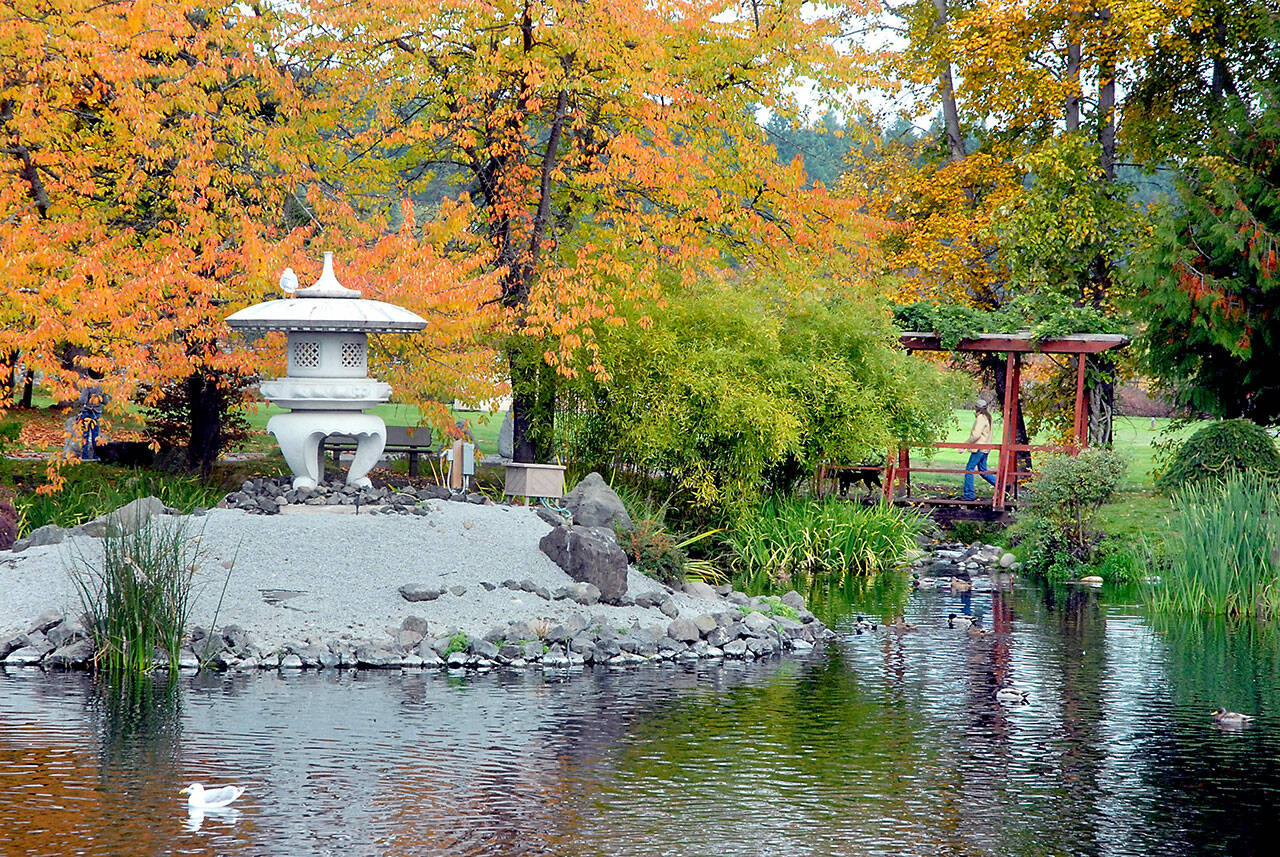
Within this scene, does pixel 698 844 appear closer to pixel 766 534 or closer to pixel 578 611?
pixel 578 611

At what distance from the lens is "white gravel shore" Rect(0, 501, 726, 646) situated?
1087 centimetres

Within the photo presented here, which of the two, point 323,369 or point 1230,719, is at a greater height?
point 323,369

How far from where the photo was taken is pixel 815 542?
17922mm

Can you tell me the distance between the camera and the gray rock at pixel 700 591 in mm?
13359

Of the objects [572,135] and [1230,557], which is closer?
[1230,557]

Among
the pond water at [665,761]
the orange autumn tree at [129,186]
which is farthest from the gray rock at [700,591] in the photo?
the orange autumn tree at [129,186]

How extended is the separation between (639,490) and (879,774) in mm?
10392

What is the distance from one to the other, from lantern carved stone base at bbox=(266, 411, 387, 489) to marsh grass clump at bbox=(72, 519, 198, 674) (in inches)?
135

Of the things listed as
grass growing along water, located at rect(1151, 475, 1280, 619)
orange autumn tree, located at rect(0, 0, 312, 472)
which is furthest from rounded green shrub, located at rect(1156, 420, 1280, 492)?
orange autumn tree, located at rect(0, 0, 312, 472)

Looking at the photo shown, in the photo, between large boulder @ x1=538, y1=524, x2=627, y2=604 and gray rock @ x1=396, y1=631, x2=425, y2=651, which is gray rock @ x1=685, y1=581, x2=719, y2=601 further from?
gray rock @ x1=396, y1=631, x2=425, y2=651

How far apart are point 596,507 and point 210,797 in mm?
7704

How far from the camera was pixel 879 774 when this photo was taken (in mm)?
7414

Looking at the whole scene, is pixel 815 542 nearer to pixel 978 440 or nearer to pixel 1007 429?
pixel 1007 429

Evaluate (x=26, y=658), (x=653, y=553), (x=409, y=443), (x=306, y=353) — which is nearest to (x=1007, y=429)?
(x=409, y=443)
